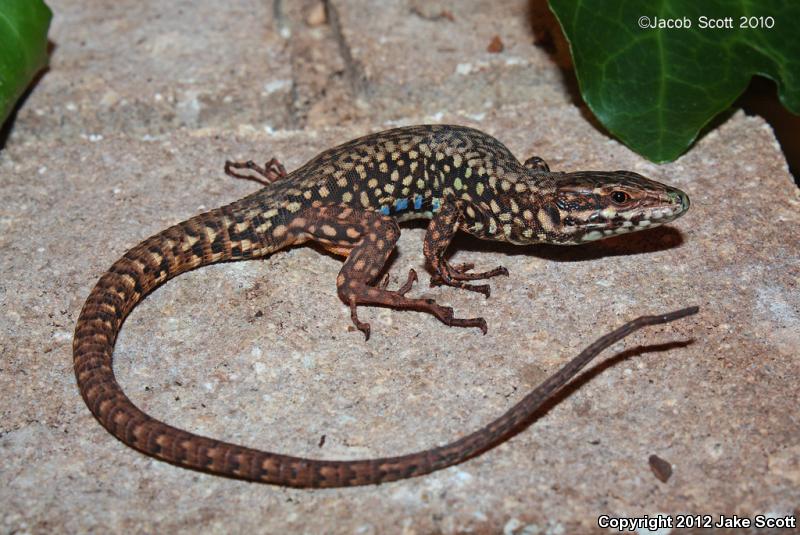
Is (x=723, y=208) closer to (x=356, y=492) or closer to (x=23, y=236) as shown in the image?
(x=356, y=492)

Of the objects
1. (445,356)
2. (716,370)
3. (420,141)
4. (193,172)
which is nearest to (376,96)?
(420,141)

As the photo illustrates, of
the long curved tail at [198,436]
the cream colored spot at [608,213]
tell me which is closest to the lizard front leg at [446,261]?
the cream colored spot at [608,213]

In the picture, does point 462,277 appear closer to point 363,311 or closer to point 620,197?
point 363,311

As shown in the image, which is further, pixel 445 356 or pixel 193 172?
pixel 193 172

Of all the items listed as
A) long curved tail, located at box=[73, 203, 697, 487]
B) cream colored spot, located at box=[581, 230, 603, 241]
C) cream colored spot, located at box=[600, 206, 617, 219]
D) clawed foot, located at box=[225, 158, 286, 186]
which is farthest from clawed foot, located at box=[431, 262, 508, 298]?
clawed foot, located at box=[225, 158, 286, 186]

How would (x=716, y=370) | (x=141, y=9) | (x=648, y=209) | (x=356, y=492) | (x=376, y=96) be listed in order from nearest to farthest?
(x=356, y=492), (x=716, y=370), (x=648, y=209), (x=376, y=96), (x=141, y=9)
